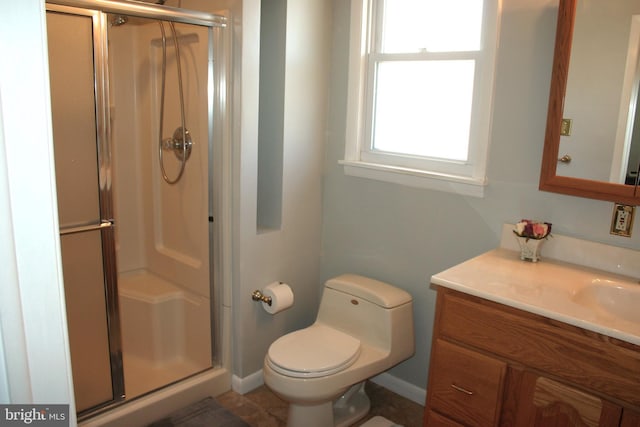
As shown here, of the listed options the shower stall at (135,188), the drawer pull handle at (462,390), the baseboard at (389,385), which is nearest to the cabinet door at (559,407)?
the drawer pull handle at (462,390)

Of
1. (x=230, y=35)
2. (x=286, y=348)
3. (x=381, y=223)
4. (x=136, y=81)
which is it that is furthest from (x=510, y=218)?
(x=136, y=81)

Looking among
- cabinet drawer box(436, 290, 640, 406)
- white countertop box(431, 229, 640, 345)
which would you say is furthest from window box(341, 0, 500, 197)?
cabinet drawer box(436, 290, 640, 406)

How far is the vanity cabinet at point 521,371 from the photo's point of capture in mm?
1385

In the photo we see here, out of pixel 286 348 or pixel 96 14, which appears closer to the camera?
pixel 96 14

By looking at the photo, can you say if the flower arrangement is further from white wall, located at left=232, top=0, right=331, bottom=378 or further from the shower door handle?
the shower door handle

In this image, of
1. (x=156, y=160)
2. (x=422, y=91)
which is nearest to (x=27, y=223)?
(x=422, y=91)

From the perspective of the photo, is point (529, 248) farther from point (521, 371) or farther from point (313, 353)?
point (313, 353)

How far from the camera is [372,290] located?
2334 mm

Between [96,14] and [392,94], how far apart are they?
4.40ft

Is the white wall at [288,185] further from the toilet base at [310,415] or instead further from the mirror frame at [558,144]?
the mirror frame at [558,144]

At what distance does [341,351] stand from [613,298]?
1042mm

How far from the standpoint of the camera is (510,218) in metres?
2.08

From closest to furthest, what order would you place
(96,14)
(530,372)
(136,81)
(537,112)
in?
(530,372) → (96,14) → (537,112) → (136,81)

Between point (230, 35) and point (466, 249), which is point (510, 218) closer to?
point (466, 249)
